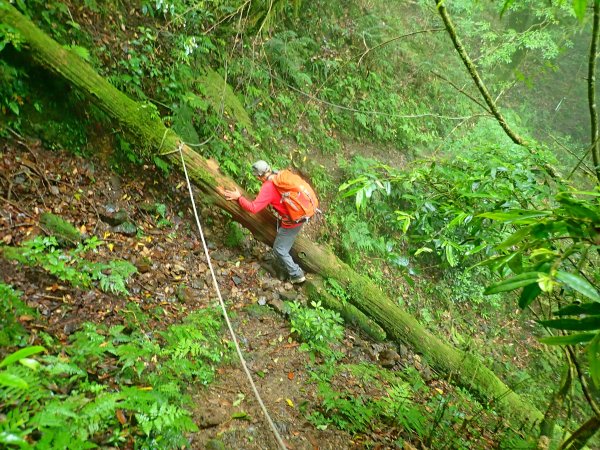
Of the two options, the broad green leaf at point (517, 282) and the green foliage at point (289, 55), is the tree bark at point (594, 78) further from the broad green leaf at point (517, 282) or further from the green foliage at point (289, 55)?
the green foliage at point (289, 55)

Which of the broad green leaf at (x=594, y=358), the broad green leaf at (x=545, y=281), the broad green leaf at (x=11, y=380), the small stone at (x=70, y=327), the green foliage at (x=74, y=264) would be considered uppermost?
the broad green leaf at (x=545, y=281)

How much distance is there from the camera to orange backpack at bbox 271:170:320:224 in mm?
5293

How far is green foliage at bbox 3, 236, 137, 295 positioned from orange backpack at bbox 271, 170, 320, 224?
2196 millimetres

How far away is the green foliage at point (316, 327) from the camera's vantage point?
5.34 meters

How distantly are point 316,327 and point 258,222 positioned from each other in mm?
1865

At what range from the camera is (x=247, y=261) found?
6.21 meters

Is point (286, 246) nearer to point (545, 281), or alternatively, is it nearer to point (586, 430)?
point (586, 430)

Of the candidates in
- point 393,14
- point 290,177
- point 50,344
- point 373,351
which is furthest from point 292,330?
point 393,14

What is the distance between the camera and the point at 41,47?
14.8ft

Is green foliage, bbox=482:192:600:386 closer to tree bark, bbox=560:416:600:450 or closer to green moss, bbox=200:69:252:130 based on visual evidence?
tree bark, bbox=560:416:600:450

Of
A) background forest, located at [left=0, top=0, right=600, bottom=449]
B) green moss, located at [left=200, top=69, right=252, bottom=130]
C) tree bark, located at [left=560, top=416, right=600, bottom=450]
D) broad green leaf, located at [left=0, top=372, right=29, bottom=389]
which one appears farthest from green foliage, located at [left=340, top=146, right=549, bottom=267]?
green moss, located at [left=200, top=69, right=252, bottom=130]

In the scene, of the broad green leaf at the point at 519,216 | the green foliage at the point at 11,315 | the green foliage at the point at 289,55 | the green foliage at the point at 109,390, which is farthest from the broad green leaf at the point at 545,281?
the green foliage at the point at 289,55

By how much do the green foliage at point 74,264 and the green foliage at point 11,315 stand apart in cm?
44

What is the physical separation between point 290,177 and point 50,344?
3.38 m
